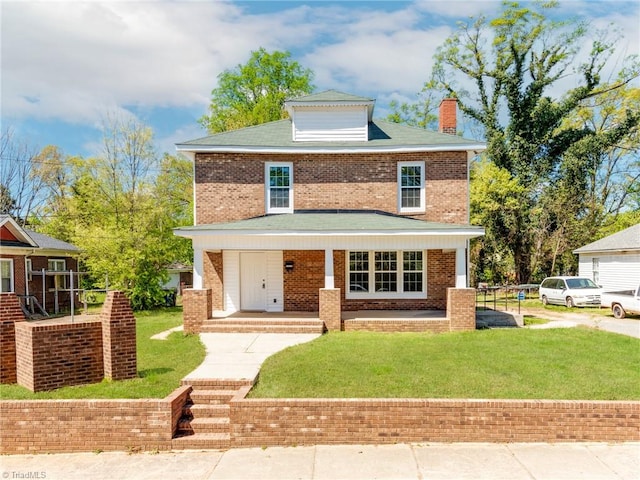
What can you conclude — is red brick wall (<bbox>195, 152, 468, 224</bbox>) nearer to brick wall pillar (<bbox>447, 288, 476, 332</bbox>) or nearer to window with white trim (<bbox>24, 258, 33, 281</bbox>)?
brick wall pillar (<bbox>447, 288, 476, 332</bbox>)

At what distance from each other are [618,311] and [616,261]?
22.0 feet

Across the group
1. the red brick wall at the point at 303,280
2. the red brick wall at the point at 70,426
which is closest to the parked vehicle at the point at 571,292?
the red brick wall at the point at 303,280

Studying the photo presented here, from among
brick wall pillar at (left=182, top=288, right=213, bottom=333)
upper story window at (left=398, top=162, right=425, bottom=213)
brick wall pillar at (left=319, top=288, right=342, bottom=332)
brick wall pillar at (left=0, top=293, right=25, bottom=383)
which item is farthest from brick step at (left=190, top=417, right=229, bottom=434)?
upper story window at (left=398, top=162, right=425, bottom=213)

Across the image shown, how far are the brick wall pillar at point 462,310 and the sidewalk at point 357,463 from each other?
6338 millimetres

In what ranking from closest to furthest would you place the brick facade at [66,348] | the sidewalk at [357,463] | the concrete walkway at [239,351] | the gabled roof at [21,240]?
the sidewalk at [357,463] → the brick facade at [66,348] → the concrete walkway at [239,351] → the gabled roof at [21,240]

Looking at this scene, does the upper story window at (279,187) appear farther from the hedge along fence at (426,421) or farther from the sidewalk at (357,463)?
the sidewalk at (357,463)

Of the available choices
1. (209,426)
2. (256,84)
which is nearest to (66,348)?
(209,426)

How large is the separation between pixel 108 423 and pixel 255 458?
2.45m

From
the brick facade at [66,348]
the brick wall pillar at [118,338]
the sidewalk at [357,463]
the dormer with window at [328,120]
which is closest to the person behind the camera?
the sidewalk at [357,463]

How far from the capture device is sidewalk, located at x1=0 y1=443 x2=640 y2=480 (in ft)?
19.2

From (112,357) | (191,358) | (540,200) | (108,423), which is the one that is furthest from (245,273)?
(540,200)

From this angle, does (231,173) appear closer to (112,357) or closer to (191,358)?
(191,358)

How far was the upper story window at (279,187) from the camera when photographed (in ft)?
51.1

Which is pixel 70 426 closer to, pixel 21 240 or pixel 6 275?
pixel 6 275
